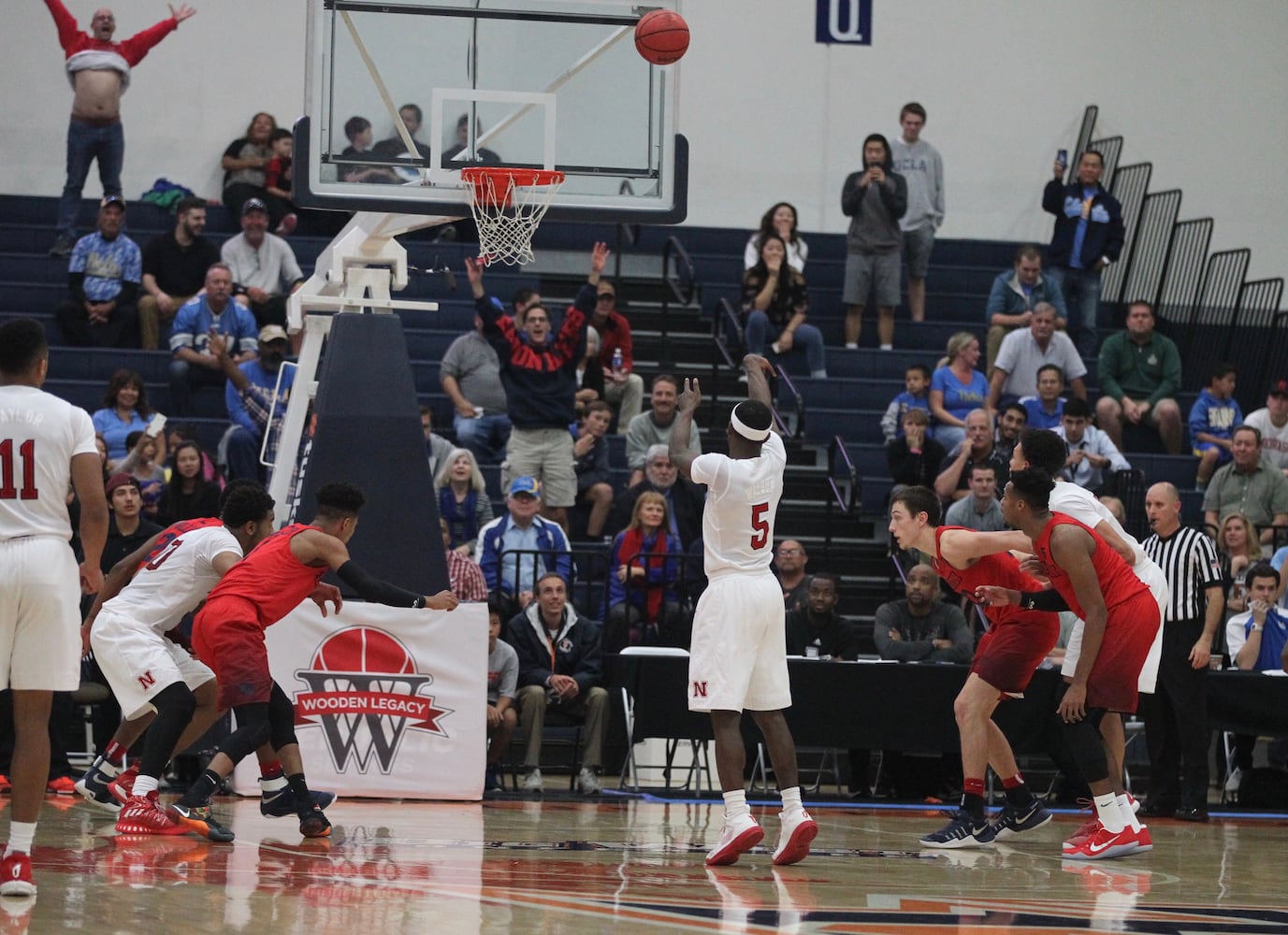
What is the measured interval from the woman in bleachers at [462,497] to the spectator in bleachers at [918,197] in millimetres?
6786

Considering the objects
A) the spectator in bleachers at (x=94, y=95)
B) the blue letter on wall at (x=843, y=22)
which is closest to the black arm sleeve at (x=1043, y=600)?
the spectator in bleachers at (x=94, y=95)

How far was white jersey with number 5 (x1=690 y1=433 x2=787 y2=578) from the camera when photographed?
8.73 meters

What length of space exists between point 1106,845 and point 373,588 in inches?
158

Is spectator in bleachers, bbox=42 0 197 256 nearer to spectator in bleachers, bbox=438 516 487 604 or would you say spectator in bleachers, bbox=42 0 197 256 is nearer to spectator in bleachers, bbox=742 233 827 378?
spectator in bleachers, bbox=742 233 827 378

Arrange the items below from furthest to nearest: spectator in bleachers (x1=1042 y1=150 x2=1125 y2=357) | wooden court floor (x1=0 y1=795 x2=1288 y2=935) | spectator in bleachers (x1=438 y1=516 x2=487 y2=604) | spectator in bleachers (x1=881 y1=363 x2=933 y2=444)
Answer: spectator in bleachers (x1=1042 y1=150 x2=1125 y2=357) < spectator in bleachers (x1=881 y1=363 x2=933 y2=444) < spectator in bleachers (x1=438 y1=516 x2=487 y2=604) < wooden court floor (x1=0 y1=795 x2=1288 y2=935)

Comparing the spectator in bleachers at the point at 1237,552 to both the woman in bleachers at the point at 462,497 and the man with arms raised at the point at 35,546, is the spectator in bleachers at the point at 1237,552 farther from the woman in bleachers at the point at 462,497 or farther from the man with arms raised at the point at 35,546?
the man with arms raised at the point at 35,546

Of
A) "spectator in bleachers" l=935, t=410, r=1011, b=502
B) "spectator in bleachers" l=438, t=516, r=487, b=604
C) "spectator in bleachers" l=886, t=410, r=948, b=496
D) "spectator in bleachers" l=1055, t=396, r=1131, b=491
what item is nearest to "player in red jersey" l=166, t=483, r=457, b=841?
"spectator in bleachers" l=438, t=516, r=487, b=604

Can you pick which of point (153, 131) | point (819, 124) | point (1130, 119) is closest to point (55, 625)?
point (153, 131)

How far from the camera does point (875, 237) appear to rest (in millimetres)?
19141

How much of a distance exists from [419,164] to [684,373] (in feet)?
25.1

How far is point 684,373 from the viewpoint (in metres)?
18.7

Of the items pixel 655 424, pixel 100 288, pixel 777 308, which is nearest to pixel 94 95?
pixel 100 288

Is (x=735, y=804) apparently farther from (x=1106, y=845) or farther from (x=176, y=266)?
(x=176, y=266)

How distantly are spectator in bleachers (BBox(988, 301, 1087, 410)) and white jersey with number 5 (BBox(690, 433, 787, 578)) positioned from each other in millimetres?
9013
